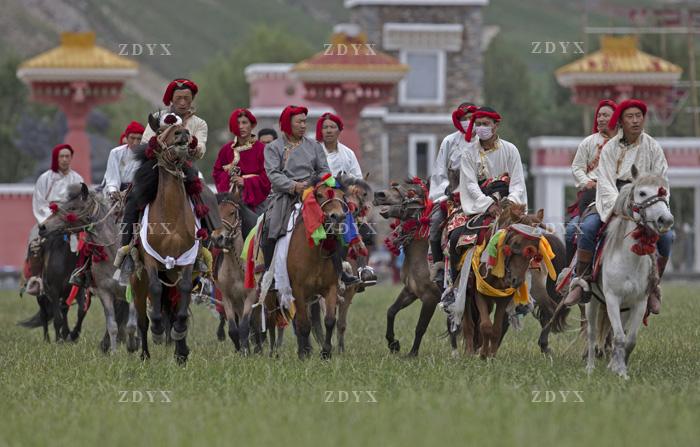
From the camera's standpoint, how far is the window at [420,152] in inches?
3002

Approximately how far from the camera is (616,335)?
1450 cm

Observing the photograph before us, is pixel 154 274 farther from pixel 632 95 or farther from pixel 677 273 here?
pixel 632 95

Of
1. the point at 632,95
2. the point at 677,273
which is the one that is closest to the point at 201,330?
the point at 677,273

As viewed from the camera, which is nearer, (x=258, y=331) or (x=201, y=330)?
(x=258, y=331)

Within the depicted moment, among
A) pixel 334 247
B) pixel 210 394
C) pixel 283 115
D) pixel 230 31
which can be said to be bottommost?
pixel 210 394

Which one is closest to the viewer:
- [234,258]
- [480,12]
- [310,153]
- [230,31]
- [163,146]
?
[163,146]

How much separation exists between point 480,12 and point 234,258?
60.3 meters

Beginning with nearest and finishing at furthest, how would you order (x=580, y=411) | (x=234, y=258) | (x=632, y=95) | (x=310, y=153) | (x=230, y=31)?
(x=580, y=411) < (x=310, y=153) < (x=234, y=258) < (x=632, y=95) < (x=230, y=31)

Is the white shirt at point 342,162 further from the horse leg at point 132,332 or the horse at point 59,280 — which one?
the horse at point 59,280

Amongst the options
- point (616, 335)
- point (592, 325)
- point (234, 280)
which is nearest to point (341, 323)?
point (234, 280)

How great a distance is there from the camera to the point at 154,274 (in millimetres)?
16156

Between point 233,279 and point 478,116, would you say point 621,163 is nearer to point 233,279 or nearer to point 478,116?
point 478,116

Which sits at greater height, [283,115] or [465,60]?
[465,60]

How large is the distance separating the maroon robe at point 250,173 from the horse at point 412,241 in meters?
1.47
